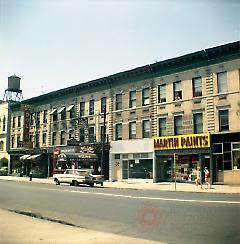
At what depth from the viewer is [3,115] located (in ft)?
191

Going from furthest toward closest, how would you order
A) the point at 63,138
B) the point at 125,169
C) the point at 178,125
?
the point at 63,138 → the point at 125,169 → the point at 178,125

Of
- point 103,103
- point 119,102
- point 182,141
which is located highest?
point 103,103

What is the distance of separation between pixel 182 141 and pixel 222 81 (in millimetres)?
6225

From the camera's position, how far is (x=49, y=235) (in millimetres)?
8734

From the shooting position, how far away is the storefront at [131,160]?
34275 mm

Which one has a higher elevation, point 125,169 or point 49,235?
point 125,169

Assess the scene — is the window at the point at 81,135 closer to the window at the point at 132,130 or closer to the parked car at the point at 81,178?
the window at the point at 132,130

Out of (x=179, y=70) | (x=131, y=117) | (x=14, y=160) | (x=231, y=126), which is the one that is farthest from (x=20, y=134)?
(x=231, y=126)

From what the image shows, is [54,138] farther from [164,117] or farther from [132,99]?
[164,117]

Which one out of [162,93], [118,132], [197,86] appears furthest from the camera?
[118,132]

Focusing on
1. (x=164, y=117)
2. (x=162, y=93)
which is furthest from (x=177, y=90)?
(x=164, y=117)

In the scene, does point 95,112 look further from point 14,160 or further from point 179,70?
point 14,160

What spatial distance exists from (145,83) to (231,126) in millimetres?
10396

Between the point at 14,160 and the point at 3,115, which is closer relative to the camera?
the point at 14,160
